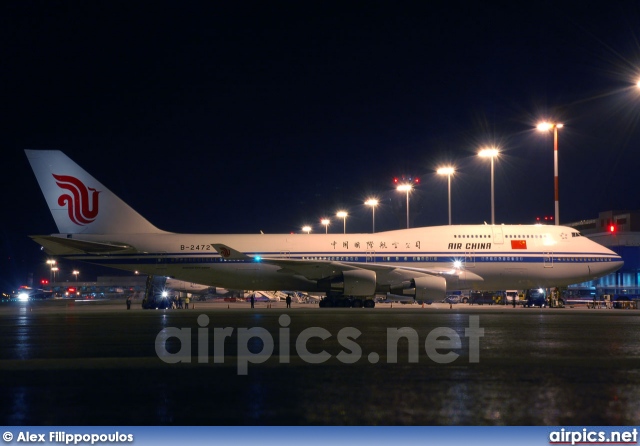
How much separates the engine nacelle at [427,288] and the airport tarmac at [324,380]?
18841 mm

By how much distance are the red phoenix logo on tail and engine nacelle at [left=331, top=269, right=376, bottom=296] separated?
15864 millimetres

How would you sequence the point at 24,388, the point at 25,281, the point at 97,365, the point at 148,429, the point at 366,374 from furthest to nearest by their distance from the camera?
the point at 25,281 → the point at 97,365 → the point at 366,374 → the point at 24,388 → the point at 148,429

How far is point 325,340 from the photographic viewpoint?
59.6 feet

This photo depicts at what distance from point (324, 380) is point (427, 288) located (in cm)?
2860

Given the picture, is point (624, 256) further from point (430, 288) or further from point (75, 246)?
point (75, 246)

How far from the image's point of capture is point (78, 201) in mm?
42469

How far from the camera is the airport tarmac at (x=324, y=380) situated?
8.42 metres

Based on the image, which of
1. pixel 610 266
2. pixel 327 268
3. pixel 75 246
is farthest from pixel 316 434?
pixel 610 266

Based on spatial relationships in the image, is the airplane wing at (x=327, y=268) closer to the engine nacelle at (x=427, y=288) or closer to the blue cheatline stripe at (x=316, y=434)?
the engine nacelle at (x=427, y=288)

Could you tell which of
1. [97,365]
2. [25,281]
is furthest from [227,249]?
[25,281]

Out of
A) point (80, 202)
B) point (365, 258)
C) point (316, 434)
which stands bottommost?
point (316, 434)

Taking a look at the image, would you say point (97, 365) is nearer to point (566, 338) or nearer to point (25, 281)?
point (566, 338)

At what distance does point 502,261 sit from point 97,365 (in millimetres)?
32605

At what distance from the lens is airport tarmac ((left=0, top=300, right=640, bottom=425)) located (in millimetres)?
8422
